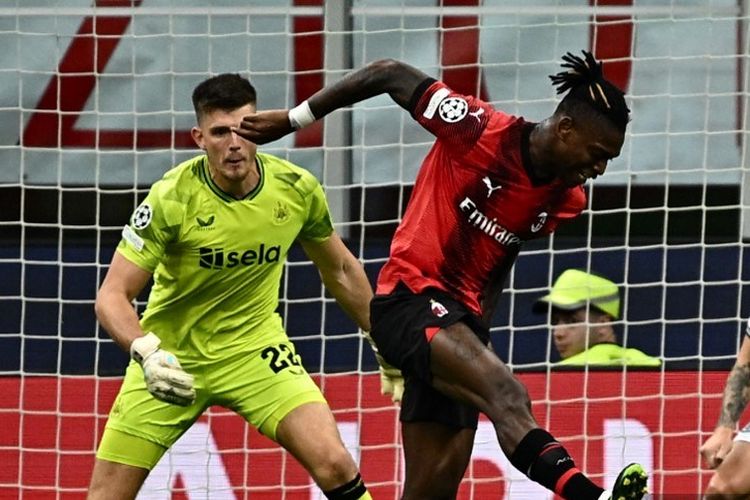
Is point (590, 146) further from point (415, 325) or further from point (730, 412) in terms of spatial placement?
point (730, 412)

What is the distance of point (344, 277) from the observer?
6.81 metres

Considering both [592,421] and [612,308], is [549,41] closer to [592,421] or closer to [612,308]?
[612,308]

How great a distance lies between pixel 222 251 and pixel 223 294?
201 mm

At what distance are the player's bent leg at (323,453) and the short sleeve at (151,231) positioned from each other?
81 centimetres

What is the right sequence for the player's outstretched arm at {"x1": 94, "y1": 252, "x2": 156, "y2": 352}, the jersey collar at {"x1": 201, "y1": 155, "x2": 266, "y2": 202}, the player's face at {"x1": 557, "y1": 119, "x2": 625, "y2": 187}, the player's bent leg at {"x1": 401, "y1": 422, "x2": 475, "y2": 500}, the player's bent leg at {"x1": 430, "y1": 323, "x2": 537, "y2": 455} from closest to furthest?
the player's bent leg at {"x1": 430, "y1": 323, "x2": 537, "y2": 455}, the player's face at {"x1": 557, "y1": 119, "x2": 625, "y2": 187}, the player's bent leg at {"x1": 401, "y1": 422, "x2": 475, "y2": 500}, the player's outstretched arm at {"x1": 94, "y1": 252, "x2": 156, "y2": 352}, the jersey collar at {"x1": 201, "y1": 155, "x2": 266, "y2": 202}

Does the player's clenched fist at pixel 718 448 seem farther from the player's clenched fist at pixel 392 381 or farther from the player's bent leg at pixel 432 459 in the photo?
the player's clenched fist at pixel 392 381

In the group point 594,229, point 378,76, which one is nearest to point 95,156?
point 594,229

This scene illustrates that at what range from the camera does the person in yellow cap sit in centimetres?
807

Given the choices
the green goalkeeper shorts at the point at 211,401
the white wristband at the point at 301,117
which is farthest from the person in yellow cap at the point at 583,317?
the white wristband at the point at 301,117

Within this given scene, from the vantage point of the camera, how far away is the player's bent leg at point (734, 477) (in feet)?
21.4

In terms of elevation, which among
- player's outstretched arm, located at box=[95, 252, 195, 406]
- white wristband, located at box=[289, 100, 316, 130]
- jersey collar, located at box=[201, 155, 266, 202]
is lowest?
player's outstretched arm, located at box=[95, 252, 195, 406]

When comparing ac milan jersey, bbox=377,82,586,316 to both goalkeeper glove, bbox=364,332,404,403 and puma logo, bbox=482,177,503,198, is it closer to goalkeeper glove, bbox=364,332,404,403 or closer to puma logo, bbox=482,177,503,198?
puma logo, bbox=482,177,503,198

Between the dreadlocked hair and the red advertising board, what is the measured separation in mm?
2585

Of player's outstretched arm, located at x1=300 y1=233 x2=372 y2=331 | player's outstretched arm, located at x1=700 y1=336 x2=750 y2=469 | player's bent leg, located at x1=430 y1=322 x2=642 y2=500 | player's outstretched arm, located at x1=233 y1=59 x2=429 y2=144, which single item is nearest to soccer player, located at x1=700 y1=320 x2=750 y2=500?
player's outstretched arm, located at x1=700 y1=336 x2=750 y2=469
